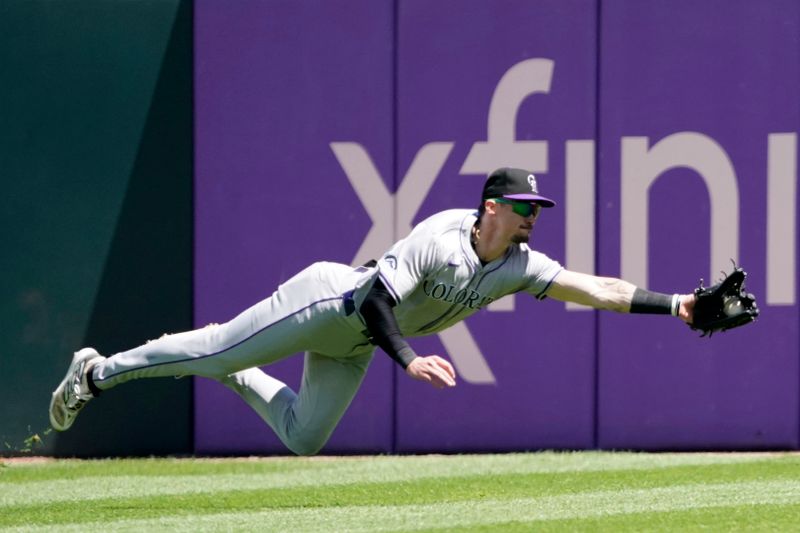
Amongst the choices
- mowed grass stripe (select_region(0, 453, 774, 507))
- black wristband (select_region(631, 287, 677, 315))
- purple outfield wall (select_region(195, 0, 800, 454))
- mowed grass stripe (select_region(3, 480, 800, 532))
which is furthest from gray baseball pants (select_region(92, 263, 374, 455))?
purple outfield wall (select_region(195, 0, 800, 454))

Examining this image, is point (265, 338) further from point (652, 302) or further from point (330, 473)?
point (330, 473)

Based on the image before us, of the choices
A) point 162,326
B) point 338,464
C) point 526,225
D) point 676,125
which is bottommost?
point 338,464

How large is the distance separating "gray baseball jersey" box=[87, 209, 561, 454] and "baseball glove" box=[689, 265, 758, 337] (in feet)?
2.23

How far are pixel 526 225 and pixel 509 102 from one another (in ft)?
11.3

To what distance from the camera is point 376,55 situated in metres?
9.78

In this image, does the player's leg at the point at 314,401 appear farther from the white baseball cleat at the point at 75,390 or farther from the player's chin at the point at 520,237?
the player's chin at the point at 520,237

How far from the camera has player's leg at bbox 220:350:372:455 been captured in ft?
22.5

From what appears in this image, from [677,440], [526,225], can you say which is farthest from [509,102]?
[526,225]

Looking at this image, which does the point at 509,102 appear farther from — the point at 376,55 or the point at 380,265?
the point at 380,265

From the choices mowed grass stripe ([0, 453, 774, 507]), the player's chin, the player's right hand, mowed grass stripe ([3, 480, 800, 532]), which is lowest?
mowed grass stripe ([0, 453, 774, 507])

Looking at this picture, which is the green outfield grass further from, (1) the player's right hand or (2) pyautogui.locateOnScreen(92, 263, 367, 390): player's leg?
(1) the player's right hand

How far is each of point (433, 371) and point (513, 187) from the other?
1.04m

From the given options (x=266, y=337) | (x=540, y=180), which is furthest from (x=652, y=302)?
(x=540, y=180)

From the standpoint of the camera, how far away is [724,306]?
20.9ft
